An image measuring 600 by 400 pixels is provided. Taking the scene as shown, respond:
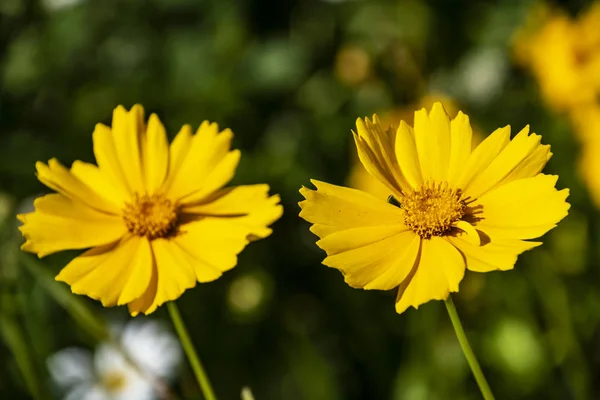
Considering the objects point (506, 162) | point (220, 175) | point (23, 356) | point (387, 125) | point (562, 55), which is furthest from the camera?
point (562, 55)

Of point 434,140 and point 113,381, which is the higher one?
point 113,381

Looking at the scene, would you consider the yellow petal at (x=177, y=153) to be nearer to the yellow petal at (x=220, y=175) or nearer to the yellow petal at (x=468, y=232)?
the yellow petal at (x=220, y=175)

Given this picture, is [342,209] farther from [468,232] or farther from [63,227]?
[63,227]

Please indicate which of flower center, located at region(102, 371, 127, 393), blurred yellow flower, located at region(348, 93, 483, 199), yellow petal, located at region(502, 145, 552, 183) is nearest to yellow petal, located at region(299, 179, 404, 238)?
yellow petal, located at region(502, 145, 552, 183)

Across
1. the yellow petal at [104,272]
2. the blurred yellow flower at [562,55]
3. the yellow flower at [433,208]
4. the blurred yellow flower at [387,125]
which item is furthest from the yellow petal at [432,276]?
the blurred yellow flower at [562,55]

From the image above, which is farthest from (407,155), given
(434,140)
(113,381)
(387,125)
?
(113,381)

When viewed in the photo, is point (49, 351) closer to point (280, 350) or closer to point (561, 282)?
point (280, 350)

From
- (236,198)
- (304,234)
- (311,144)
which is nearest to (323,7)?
(311,144)
